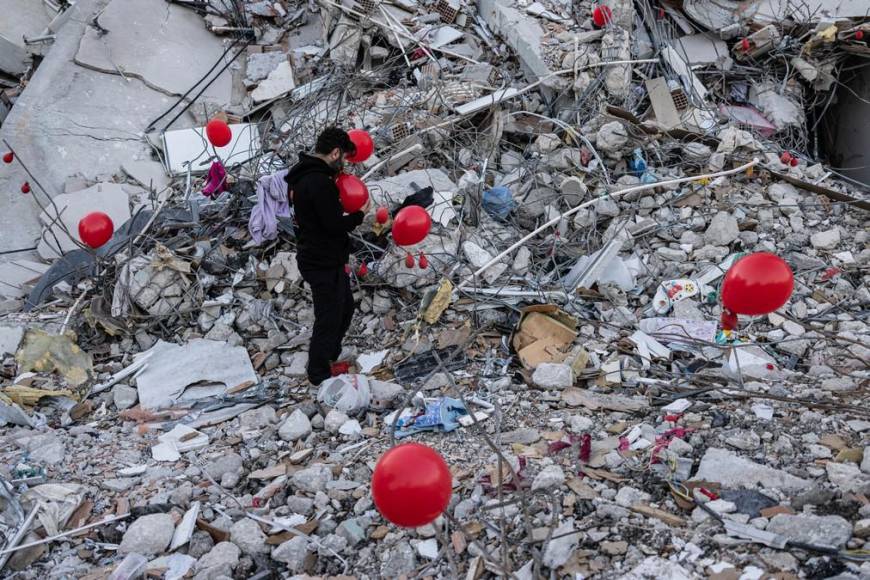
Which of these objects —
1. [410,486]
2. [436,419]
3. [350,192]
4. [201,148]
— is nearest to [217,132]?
[350,192]

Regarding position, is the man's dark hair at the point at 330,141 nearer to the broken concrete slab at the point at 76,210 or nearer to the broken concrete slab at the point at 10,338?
the broken concrete slab at the point at 10,338

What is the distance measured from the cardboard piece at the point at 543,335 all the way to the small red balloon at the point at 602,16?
11.5 feet

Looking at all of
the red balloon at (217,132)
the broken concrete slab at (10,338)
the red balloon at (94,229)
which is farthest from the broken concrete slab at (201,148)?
the broken concrete slab at (10,338)

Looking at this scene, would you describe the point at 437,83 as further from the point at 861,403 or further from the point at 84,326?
the point at 861,403

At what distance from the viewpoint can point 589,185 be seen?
5895 millimetres

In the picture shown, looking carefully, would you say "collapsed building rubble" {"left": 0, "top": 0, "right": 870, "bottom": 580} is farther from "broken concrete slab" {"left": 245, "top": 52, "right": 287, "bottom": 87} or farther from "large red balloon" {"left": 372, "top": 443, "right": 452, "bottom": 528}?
"large red balloon" {"left": 372, "top": 443, "right": 452, "bottom": 528}

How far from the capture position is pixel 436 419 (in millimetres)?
3953

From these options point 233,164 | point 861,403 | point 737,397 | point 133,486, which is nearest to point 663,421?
point 737,397

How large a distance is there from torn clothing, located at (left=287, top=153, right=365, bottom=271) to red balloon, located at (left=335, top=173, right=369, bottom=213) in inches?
4.2

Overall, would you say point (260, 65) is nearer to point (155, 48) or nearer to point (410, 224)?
point (155, 48)

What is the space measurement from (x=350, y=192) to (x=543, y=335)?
148 centimetres

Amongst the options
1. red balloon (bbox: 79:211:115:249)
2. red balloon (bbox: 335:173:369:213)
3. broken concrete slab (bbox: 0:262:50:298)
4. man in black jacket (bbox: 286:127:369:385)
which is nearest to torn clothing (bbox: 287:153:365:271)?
man in black jacket (bbox: 286:127:369:385)

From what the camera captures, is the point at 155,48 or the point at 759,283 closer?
the point at 759,283

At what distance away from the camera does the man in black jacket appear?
3971 millimetres
